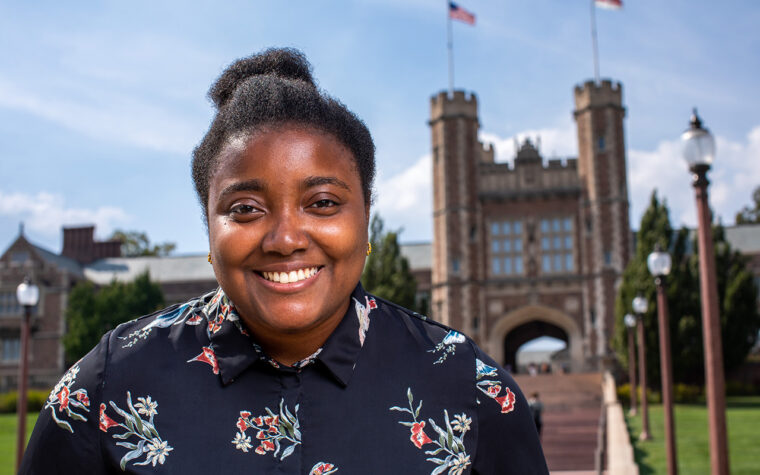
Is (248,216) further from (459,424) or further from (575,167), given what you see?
(575,167)

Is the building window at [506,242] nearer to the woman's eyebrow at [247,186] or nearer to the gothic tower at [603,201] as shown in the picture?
the gothic tower at [603,201]

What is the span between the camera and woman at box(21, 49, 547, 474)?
1.45 metres

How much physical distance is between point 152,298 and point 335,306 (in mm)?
41754

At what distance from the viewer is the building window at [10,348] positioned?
42.2 m

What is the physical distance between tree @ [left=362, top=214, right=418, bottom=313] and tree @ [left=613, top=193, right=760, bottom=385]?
8.07 metres

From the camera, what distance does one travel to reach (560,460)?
1495cm

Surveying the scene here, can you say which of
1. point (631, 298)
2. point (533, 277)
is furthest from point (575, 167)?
point (631, 298)

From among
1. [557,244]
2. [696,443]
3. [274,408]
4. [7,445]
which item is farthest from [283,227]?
[557,244]

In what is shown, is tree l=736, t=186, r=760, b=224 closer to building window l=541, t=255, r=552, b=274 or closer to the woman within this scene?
building window l=541, t=255, r=552, b=274

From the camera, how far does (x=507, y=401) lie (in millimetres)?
1587

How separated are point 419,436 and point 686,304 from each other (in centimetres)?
2731

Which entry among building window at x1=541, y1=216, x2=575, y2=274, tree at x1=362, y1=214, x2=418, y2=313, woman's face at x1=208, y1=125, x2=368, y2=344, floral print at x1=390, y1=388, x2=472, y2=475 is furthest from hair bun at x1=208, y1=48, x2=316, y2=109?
building window at x1=541, y1=216, x2=575, y2=274

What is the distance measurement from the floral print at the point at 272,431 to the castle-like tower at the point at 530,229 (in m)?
31.2

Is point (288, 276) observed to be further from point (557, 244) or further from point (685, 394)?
point (557, 244)
